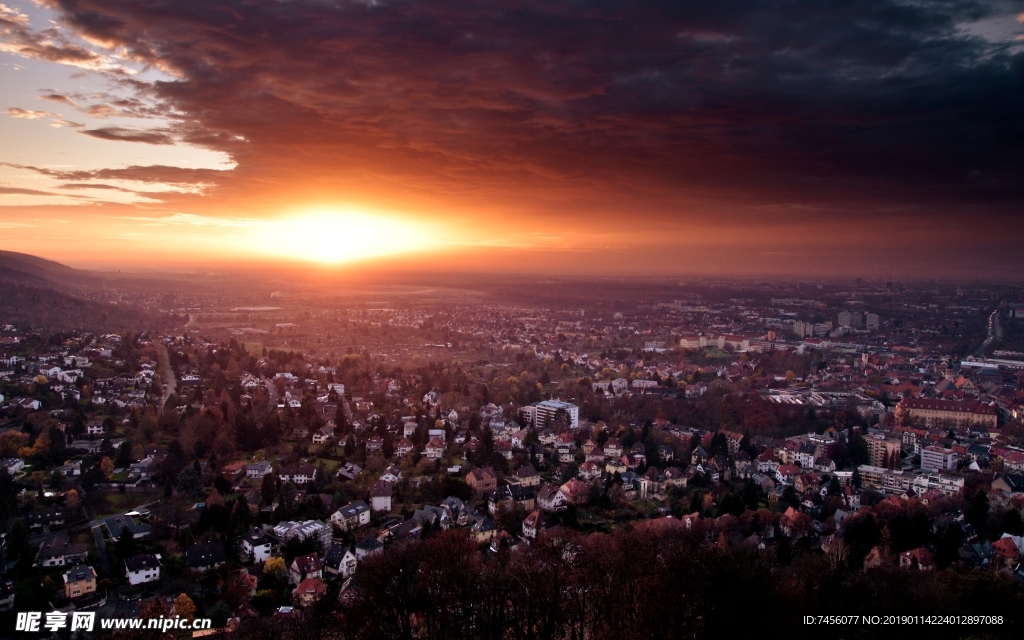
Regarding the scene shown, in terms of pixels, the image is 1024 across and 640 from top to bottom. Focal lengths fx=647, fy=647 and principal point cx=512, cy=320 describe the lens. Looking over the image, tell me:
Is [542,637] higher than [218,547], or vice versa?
[542,637]

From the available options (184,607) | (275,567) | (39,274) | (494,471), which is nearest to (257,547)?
(275,567)

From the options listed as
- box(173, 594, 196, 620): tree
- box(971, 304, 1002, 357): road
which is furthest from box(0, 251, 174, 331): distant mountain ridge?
box(971, 304, 1002, 357): road

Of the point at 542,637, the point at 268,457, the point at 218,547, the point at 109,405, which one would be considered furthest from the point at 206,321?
the point at 542,637

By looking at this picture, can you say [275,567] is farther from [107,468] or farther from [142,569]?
[107,468]

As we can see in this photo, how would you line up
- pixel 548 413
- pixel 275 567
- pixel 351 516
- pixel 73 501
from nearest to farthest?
pixel 275 567
pixel 351 516
pixel 73 501
pixel 548 413

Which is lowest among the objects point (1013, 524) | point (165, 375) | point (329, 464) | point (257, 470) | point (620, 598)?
point (329, 464)

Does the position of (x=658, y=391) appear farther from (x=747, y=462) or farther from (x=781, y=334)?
(x=781, y=334)
